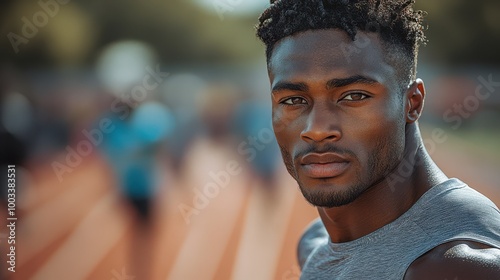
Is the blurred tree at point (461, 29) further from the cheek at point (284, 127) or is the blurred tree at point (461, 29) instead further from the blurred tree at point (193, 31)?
the cheek at point (284, 127)

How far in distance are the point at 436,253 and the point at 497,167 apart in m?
17.4

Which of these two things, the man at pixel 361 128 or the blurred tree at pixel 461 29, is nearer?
the man at pixel 361 128

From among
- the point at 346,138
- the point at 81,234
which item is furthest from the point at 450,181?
the point at 81,234

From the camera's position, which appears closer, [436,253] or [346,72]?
[436,253]

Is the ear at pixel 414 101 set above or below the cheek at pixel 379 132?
above

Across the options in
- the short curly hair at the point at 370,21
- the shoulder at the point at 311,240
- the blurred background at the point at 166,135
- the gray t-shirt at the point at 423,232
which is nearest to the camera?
the gray t-shirt at the point at 423,232

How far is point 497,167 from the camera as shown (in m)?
18.2

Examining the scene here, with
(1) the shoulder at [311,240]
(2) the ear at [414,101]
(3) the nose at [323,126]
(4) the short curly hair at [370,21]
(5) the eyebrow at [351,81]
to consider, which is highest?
(4) the short curly hair at [370,21]

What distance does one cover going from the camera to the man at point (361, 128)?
2.37 meters

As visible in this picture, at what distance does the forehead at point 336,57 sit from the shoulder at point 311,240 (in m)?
1.05

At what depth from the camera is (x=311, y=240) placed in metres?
3.36

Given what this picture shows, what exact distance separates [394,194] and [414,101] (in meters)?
0.41

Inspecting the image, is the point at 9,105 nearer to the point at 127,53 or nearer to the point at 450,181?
the point at 450,181

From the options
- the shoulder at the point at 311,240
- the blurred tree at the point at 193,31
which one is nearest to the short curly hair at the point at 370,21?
the shoulder at the point at 311,240
